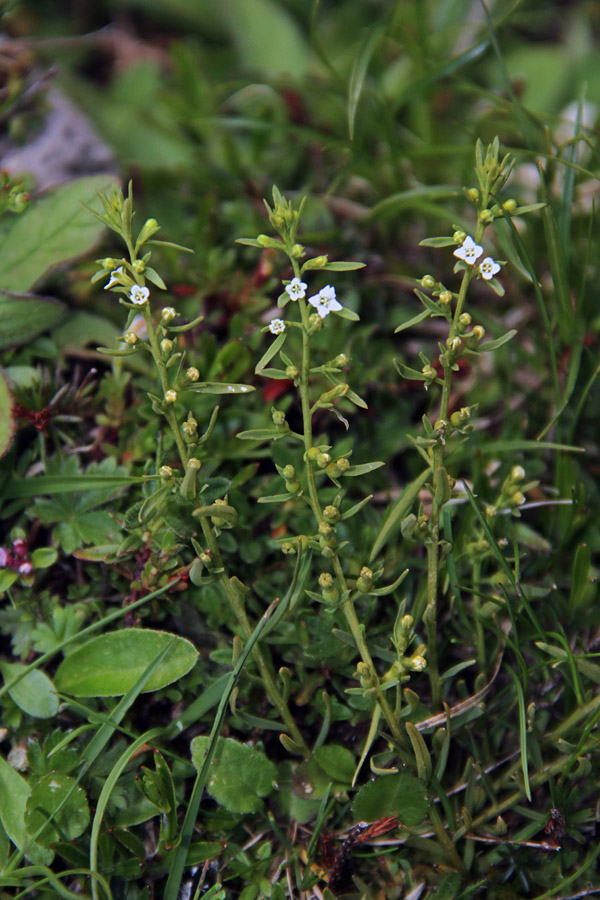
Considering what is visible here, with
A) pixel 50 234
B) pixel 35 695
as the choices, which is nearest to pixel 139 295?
pixel 50 234

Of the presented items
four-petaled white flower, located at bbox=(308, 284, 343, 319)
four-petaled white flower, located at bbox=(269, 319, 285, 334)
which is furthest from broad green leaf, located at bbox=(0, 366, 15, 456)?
four-petaled white flower, located at bbox=(308, 284, 343, 319)

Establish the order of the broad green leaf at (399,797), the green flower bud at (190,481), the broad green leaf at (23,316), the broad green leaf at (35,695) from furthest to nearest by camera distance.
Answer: the broad green leaf at (23,316), the broad green leaf at (35,695), the broad green leaf at (399,797), the green flower bud at (190,481)

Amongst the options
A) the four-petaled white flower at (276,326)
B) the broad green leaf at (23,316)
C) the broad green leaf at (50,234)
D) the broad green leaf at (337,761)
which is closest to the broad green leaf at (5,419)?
the broad green leaf at (23,316)

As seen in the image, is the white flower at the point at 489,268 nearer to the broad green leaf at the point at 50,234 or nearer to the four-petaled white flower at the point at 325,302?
the four-petaled white flower at the point at 325,302

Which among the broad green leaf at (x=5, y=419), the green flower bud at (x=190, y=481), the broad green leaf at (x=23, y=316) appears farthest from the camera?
the broad green leaf at (x=23, y=316)

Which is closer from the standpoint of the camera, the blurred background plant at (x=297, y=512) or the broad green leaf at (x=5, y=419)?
the blurred background plant at (x=297, y=512)

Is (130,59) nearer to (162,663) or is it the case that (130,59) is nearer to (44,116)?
(44,116)

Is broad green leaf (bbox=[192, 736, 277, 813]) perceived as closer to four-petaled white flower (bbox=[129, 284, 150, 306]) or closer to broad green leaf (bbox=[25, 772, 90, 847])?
broad green leaf (bbox=[25, 772, 90, 847])
